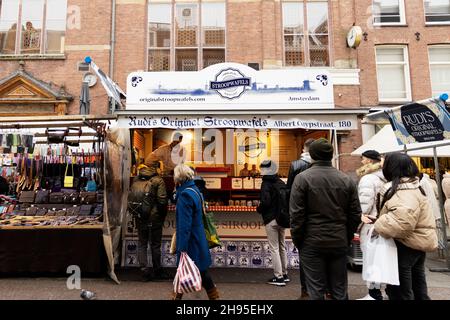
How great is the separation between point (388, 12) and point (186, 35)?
307 inches

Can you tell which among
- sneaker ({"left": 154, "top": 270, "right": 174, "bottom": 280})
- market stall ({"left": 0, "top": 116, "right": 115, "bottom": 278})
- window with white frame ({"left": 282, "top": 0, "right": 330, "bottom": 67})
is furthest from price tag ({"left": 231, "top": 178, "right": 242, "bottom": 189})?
window with white frame ({"left": 282, "top": 0, "right": 330, "bottom": 67})

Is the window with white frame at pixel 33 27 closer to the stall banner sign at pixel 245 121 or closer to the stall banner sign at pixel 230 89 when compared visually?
the stall banner sign at pixel 230 89

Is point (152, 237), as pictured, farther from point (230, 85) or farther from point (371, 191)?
point (371, 191)

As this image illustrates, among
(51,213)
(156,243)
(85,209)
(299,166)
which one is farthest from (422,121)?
(51,213)

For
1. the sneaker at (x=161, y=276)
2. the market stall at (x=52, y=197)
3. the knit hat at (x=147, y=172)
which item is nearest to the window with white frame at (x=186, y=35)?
the market stall at (x=52, y=197)

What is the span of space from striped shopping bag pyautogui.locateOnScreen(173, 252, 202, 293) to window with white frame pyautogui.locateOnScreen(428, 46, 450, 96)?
1221 centimetres

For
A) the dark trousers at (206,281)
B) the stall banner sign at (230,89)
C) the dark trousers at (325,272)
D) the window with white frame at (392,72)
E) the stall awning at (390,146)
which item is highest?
the window with white frame at (392,72)

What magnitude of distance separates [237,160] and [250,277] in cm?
439

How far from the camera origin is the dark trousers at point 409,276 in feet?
11.7

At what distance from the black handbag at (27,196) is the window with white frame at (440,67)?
13.5m

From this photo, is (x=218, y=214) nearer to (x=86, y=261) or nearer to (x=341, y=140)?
(x=86, y=261)

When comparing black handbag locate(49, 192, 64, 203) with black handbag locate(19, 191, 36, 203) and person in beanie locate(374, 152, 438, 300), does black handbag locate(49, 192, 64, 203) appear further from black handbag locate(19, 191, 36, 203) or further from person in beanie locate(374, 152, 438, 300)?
person in beanie locate(374, 152, 438, 300)

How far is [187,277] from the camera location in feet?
12.4

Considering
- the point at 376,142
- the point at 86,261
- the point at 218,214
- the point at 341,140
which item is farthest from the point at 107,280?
the point at 341,140
